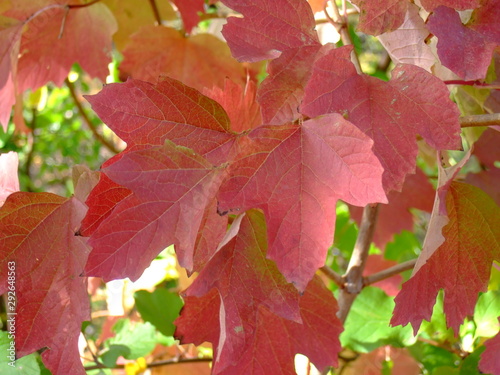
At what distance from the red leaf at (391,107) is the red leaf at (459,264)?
12 cm

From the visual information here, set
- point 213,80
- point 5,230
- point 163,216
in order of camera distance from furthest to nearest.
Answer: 1. point 213,80
2. point 5,230
3. point 163,216

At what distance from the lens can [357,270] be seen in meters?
0.75

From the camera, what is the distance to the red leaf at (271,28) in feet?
1.66

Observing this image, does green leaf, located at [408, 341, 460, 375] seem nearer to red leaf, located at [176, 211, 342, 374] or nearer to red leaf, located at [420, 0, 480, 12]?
red leaf, located at [176, 211, 342, 374]

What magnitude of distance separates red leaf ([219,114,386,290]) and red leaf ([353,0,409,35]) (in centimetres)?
11

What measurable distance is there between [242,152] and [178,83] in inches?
3.8

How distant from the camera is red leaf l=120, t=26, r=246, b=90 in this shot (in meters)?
0.95

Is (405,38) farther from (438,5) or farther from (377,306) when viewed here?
(377,306)

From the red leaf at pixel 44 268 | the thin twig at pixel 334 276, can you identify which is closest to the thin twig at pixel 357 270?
the thin twig at pixel 334 276

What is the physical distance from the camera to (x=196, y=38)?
39.1 inches

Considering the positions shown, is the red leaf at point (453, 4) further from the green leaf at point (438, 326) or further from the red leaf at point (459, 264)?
the green leaf at point (438, 326)

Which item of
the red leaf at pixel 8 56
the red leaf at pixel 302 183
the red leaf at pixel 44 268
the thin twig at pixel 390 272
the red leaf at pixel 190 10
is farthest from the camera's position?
the red leaf at pixel 190 10

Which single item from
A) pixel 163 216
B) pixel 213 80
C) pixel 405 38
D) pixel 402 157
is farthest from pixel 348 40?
pixel 213 80

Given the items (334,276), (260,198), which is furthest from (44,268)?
(334,276)
